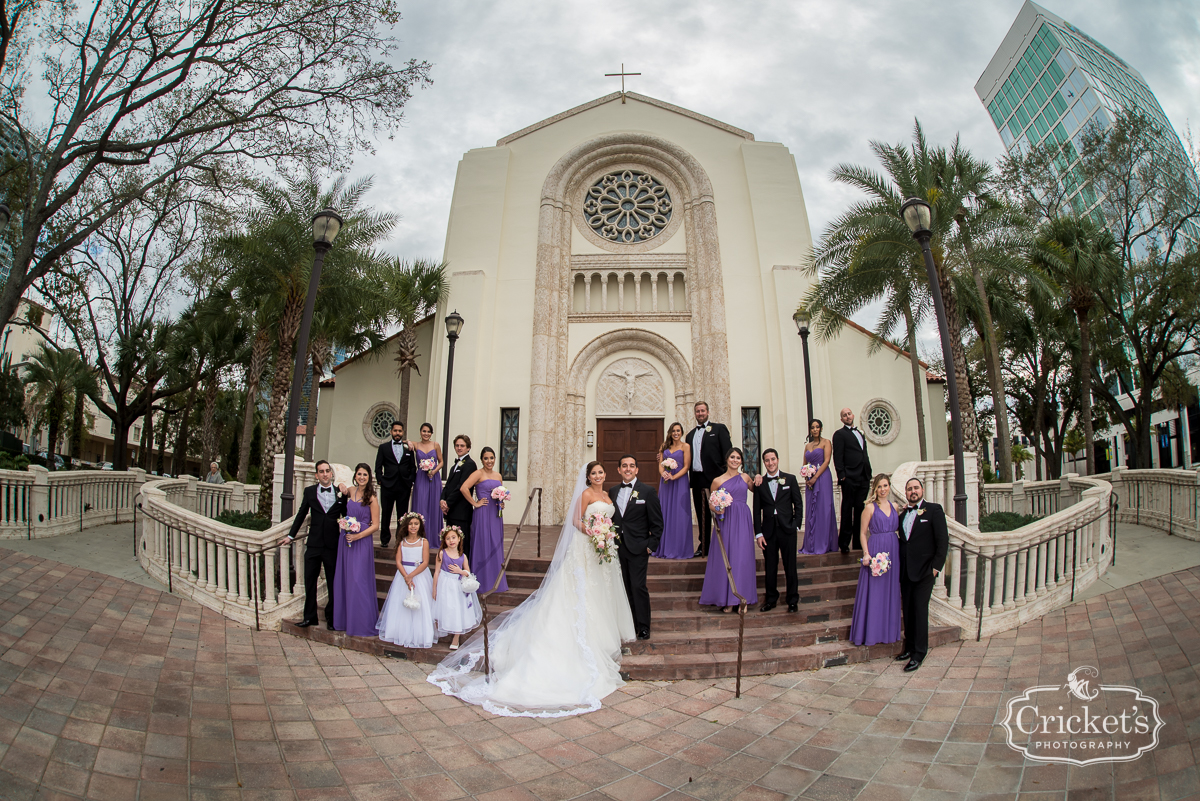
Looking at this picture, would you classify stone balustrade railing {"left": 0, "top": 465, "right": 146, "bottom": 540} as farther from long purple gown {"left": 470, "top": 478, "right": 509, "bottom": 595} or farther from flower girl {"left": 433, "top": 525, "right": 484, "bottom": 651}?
flower girl {"left": 433, "top": 525, "right": 484, "bottom": 651}

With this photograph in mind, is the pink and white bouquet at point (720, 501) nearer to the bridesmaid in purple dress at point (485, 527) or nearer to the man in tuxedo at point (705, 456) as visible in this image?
the man in tuxedo at point (705, 456)

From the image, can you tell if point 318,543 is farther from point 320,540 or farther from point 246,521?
point 246,521

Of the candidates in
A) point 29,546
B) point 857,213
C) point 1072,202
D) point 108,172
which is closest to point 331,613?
point 29,546

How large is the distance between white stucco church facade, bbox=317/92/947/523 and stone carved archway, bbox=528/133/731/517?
0.14 ft

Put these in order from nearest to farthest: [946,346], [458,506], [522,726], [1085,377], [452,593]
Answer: [522,726], [452,593], [458,506], [946,346], [1085,377]

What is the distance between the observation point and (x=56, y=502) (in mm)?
11273

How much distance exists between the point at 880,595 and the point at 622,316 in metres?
12.0

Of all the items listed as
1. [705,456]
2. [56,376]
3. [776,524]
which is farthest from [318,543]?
[56,376]

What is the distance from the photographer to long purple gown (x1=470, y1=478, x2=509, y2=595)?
762 cm

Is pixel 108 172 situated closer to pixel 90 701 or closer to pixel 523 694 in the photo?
pixel 90 701

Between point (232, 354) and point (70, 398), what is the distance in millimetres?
18393

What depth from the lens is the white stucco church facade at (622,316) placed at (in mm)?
16156

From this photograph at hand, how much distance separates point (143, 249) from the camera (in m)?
20.4

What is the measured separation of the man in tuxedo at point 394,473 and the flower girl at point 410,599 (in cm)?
269
